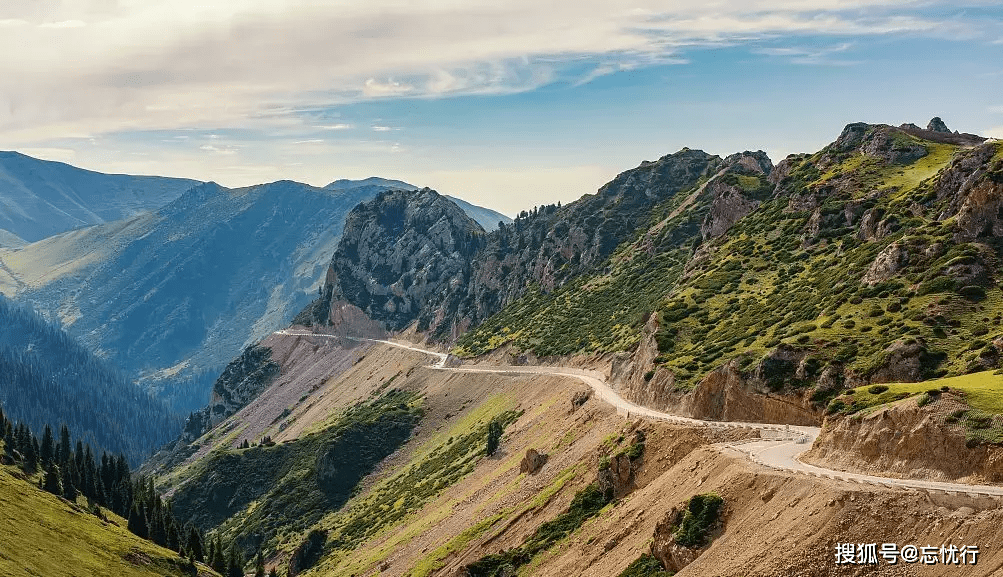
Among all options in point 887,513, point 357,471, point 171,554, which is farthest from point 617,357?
point 887,513

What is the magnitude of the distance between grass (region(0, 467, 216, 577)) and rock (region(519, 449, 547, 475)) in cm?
3950

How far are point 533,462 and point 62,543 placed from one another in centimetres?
4935

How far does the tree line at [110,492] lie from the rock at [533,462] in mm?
40269

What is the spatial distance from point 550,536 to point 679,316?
143 ft

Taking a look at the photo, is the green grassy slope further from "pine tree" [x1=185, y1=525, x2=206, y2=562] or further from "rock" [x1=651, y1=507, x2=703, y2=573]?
"pine tree" [x1=185, y1=525, x2=206, y2=562]

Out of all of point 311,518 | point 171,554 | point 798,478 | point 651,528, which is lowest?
point 311,518

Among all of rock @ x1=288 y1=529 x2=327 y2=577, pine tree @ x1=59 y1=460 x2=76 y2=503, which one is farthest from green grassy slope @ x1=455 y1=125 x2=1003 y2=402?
pine tree @ x1=59 y1=460 x2=76 y2=503

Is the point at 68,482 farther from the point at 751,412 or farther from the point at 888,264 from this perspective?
the point at 888,264

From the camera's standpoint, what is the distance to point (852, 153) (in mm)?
145500

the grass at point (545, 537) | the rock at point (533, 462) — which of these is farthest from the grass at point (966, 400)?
the rock at point (533, 462)

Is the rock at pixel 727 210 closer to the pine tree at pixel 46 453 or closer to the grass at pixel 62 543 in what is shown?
the grass at pixel 62 543

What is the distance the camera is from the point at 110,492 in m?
143

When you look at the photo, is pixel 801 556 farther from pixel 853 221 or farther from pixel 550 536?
pixel 853 221

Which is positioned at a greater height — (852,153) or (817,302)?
(852,153)
